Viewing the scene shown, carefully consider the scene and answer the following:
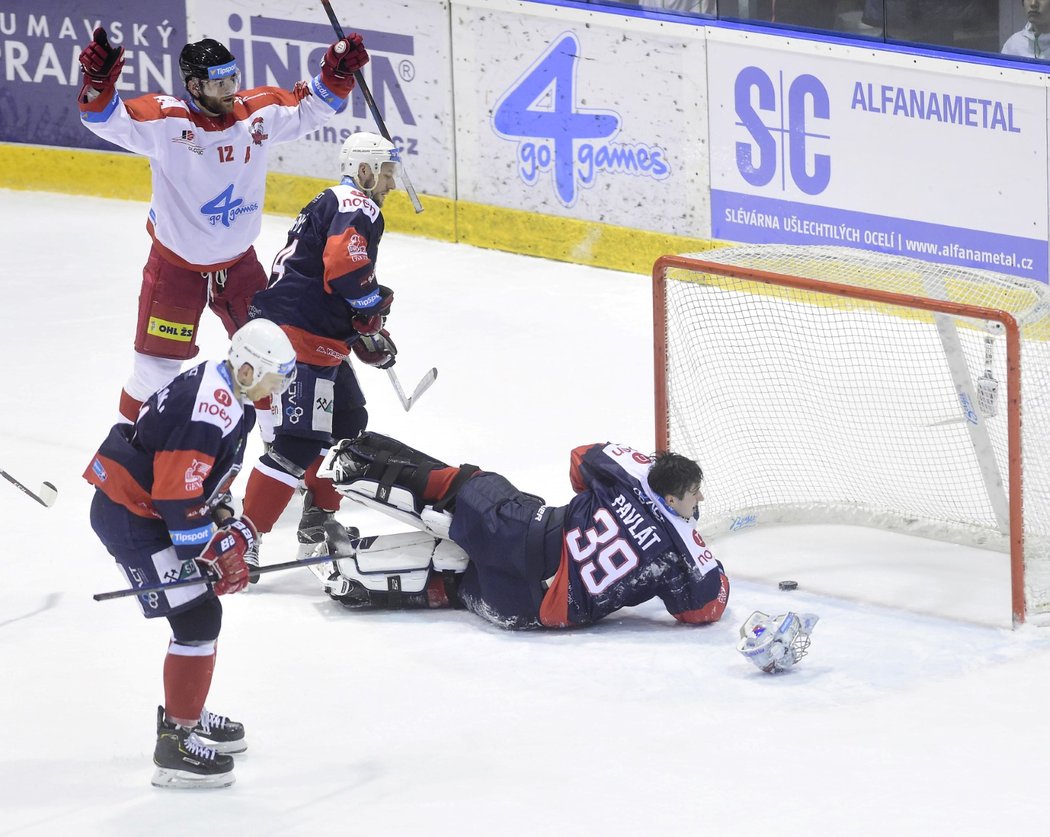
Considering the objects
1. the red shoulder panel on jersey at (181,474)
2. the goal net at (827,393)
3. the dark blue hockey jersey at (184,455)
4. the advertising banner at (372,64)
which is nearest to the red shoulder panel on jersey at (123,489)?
the dark blue hockey jersey at (184,455)

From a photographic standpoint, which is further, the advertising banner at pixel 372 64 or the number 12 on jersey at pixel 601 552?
the advertising banner at pixel 372 64

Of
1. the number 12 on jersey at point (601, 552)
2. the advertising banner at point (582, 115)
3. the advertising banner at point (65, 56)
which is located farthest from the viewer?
the advertising banner at point (65, 56)

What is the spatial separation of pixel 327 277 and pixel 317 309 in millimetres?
145

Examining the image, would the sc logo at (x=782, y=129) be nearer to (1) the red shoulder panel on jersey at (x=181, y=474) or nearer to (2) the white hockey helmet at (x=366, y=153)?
(2) the white hockey helmet at (x=366, y=153)

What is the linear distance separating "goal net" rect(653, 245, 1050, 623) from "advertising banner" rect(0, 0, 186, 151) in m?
4.45

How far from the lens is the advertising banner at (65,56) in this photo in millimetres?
9289

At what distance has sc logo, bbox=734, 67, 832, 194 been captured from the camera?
759 centimetres

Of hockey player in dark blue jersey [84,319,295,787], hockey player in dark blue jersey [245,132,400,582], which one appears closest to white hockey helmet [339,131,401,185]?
hockey player in dark blue jersey [245,132,400,582]

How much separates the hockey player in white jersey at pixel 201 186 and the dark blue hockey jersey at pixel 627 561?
5.11 ft

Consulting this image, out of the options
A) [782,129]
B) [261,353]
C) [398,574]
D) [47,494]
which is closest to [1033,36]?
[782,129]

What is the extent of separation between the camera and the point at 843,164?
7551 mm

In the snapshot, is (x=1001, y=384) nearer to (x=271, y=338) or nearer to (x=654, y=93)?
(x=271, y=338)

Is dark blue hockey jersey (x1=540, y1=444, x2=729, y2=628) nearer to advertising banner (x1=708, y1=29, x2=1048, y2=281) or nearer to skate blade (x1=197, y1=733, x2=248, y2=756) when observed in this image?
skate blade (x1=197, y1=733, x2=248, y2=756)

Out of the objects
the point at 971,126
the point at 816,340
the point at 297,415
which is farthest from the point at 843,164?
the point at 297,415
